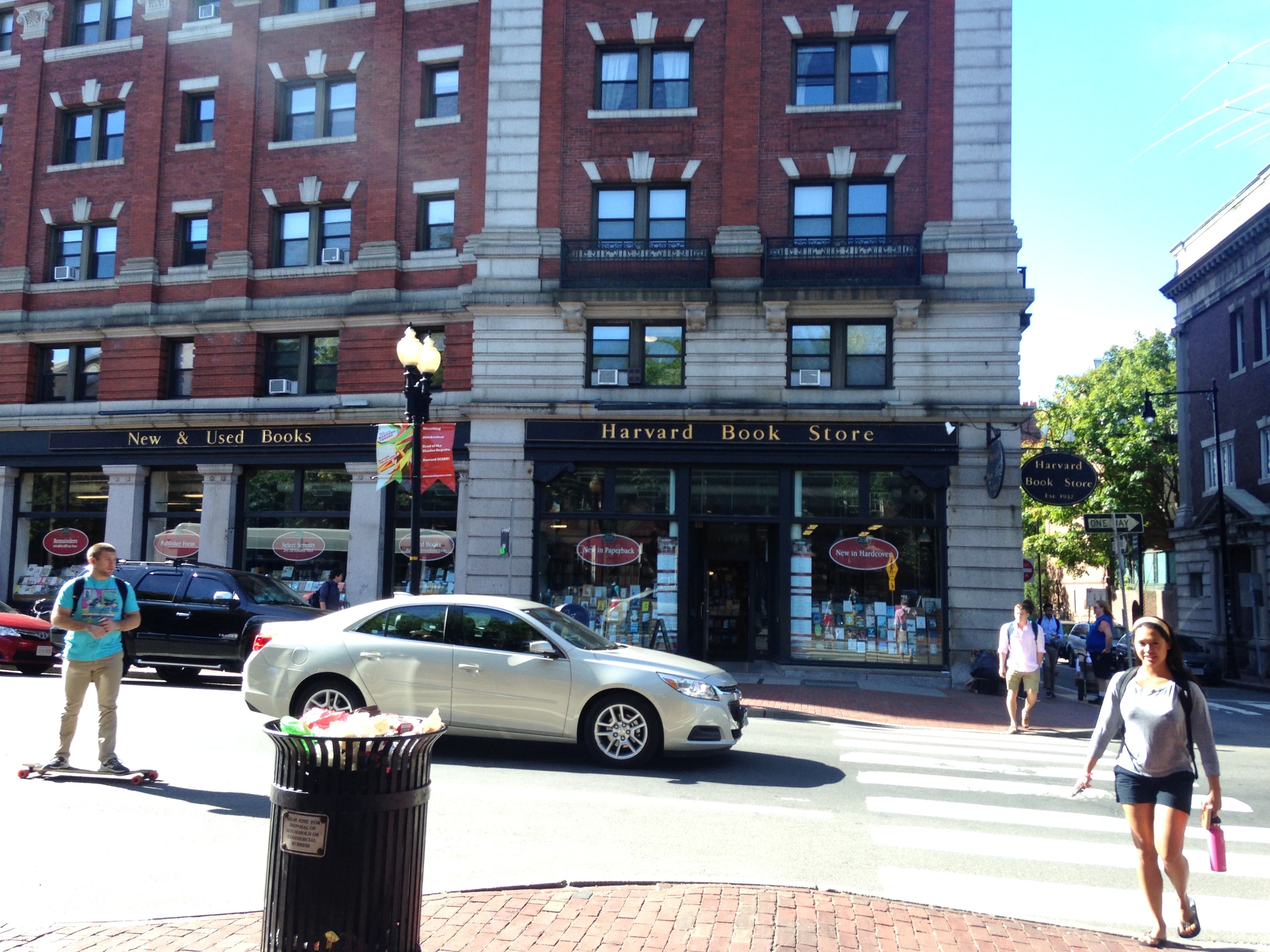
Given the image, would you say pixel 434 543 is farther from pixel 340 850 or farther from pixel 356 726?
pixel 340 850

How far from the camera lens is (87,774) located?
26.3 feet

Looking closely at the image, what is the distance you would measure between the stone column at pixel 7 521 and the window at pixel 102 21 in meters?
11.1

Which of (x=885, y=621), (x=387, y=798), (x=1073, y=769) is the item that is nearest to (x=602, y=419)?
(x=885, y=621)

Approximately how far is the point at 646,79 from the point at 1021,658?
555 inches

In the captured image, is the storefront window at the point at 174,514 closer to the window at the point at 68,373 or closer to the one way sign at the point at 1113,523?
the window at the point at 68,373

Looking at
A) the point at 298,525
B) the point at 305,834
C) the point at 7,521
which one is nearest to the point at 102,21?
the point at 7,521

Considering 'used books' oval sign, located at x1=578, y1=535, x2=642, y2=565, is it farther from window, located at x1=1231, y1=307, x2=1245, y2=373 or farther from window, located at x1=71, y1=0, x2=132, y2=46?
window, located at x1=1231, y1=307, x2=1245, y2=373

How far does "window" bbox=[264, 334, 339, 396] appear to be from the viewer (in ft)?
71.8

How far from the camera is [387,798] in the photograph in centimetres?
394

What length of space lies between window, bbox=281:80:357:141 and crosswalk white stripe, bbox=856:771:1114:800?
19.0 metres

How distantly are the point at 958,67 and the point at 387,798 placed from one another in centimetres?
1955

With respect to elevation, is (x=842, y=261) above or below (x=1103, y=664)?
above

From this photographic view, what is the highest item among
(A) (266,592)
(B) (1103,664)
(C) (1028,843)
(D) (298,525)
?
(D) (298,525)

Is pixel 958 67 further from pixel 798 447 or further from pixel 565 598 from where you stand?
pixel 565 598
